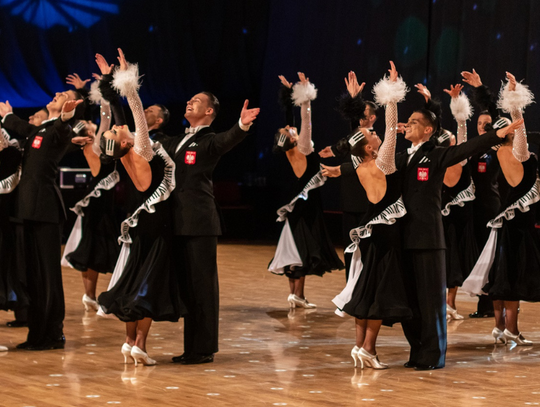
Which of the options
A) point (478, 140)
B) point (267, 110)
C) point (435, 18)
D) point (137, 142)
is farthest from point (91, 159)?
point (267, 110)

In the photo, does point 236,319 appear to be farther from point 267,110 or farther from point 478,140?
point 267,110

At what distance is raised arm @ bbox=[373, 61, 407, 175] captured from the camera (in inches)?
189

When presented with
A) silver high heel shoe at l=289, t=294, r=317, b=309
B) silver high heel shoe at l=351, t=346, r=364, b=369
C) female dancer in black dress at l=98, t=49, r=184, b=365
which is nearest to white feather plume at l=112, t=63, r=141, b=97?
female dancer in black dress at l=98, t=49, r=184, b=365

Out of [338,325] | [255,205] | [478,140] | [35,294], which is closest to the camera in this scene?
[478,140]

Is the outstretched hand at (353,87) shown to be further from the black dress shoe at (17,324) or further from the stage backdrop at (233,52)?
the stage backdrop at (233,52)

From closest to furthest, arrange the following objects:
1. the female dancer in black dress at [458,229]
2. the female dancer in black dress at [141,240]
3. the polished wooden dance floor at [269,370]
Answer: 1. the polished wooden dance floor at [269,370]
2. the female dancer in black dress at [141,240]
3. the female dancer in black dress at [458,229]

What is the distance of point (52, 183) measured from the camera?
18.1ft

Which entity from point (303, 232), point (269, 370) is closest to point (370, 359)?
point (269, 370)

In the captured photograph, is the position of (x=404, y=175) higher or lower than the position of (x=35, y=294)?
higher

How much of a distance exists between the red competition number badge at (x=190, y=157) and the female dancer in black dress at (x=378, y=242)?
2.99ft

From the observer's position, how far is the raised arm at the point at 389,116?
4.80 m

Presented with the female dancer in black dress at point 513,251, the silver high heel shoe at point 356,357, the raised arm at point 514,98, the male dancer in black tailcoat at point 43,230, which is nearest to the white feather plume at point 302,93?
the female dancer in black dress at point 513,251

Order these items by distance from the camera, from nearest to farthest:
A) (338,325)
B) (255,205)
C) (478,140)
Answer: (478,140)
(338,325)
(255,205)

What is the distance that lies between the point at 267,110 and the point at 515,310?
29.2 ft
